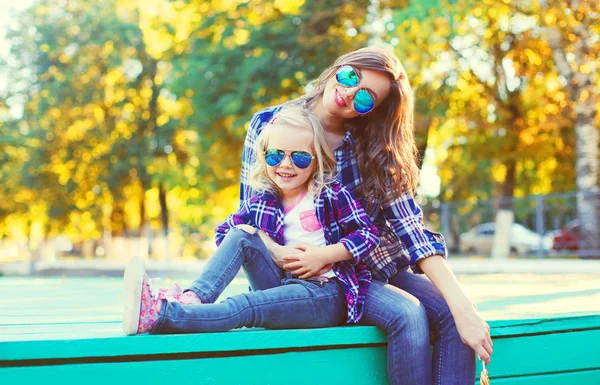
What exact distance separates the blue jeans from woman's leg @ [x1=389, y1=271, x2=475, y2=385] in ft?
1.10

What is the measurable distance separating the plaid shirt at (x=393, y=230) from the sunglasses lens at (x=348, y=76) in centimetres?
23

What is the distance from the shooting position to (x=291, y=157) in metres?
2.54

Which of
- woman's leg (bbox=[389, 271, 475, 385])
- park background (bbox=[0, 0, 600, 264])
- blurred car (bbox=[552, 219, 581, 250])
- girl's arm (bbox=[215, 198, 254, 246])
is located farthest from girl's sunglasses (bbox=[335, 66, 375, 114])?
blurred car (bbox=[552, 219, 581, 250])

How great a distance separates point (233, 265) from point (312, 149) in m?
0.54

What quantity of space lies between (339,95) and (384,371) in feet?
3.50

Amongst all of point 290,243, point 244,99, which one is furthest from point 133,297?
point 244,99

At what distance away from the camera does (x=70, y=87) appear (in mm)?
21219

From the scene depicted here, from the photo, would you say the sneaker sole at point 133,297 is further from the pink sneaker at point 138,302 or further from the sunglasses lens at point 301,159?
the sunglasses lens at point 301,159

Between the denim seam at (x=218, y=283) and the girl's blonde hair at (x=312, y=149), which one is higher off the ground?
the girl's blonde hair at (x=312, y=149)

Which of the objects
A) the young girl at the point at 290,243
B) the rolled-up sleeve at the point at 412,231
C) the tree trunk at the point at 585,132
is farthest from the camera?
the tree trunk at the point at 585,132

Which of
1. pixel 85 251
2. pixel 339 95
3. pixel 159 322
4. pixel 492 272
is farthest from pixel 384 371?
pixel 85 251

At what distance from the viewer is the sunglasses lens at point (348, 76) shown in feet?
8.67

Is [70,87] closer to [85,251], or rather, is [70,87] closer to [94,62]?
[94,62]

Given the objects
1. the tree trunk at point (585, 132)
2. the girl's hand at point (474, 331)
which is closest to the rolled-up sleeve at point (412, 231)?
the girl's hand at point (474, 331)
